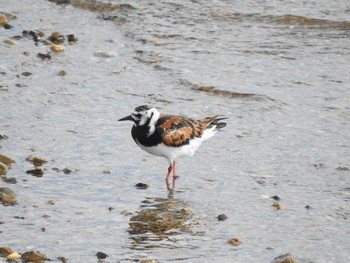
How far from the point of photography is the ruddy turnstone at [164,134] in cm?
861

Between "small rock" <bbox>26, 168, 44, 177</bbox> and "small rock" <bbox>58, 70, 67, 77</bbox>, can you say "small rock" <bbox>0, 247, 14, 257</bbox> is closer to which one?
"small rock" <bbox>26, 168, 44, 177</bbox>

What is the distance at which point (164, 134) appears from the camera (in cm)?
873

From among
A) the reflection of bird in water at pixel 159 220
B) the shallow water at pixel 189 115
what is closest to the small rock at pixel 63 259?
the shallow water at pixel 189 115

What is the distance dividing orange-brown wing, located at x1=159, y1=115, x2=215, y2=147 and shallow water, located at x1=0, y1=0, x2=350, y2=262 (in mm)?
317

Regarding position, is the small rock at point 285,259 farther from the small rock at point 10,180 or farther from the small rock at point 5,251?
the small rock at point 10,180

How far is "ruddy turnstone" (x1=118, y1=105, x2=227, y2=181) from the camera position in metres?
8.61

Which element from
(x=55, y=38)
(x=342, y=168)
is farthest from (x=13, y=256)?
(x=55, y=38)

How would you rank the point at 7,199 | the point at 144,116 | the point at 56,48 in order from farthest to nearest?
the point at 56,48 → the point at 144,116 → the point at 7,199

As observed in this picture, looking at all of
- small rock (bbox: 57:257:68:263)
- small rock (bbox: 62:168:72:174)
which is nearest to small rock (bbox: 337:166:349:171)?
small rock (bbox: 62:168:72:174)

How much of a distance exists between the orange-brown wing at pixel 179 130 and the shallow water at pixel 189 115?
0.32 m

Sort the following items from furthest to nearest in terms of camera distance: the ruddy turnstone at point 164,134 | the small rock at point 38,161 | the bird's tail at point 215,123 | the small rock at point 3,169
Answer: the bird's tail at point 215,123, the ruddy turnstone at point 164,134, the small rock at point 38,161, the small rock at point 3,169

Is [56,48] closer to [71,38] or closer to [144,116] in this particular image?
[71,38]

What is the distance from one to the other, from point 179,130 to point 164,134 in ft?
0.85

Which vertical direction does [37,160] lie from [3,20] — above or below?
below
